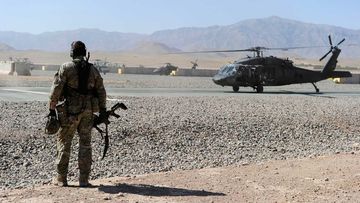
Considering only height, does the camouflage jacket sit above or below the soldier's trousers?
above

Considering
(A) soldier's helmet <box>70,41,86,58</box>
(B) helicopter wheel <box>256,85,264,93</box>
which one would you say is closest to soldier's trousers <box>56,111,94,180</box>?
(A) soldier's helmet <box>70,41,86,58</box>

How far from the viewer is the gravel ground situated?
10.1 metres

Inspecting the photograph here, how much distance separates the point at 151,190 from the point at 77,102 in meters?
1.48

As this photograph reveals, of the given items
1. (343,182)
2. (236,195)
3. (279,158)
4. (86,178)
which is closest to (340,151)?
(279,158)

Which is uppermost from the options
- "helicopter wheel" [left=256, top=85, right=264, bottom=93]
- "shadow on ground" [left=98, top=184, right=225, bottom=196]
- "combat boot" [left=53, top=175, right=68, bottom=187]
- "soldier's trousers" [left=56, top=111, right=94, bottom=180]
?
"soldier's trousers" [left=56, top=111, right=94, bottom=180]

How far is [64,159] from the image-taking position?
7.30 m

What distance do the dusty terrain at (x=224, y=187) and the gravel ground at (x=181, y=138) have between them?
4.02 feet

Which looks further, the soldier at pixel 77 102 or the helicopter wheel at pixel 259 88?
the helicopter wheel at pixel 259 88

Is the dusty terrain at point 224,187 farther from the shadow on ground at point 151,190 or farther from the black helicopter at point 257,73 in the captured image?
the black helicopter at point 257,73

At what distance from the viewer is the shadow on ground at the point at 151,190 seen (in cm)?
702

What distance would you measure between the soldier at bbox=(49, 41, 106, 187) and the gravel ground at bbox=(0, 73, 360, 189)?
1283 mm

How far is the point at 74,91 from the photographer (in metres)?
7.10

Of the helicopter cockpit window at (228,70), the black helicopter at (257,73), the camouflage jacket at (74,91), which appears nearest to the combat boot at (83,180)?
the camouflage jacket at (74,91)

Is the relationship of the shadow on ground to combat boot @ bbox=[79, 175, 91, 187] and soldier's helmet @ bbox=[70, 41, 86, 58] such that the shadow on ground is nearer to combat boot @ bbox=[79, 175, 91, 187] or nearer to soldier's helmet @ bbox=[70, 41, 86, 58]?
combat boot @ bbox=[79, 175, 91, 187]
